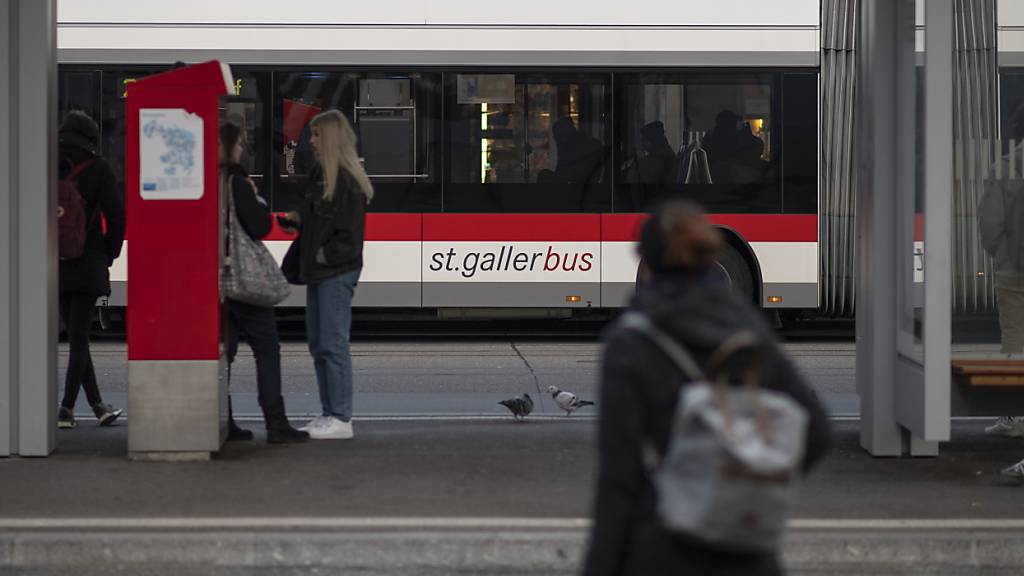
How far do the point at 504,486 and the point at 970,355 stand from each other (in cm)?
278

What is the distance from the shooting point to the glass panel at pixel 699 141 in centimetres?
1591

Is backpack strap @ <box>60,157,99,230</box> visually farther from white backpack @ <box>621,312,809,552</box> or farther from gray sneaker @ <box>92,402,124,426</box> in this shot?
white backpack @ <box>621,312,809,552</box>

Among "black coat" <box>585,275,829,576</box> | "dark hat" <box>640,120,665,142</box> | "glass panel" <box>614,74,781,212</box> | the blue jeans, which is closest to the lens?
"black coat" <box>585,275,829,576</box>

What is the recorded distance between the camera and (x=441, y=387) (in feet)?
39.3

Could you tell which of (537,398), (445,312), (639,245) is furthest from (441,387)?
(639,245)

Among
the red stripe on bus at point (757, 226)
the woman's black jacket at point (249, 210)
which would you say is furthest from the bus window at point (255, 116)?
the woman's black jacket at point (249, 210)

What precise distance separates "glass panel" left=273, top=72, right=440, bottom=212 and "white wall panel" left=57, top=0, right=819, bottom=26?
1.97 ft

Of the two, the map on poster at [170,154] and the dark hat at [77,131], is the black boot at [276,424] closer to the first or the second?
the map on poster at [170,154]

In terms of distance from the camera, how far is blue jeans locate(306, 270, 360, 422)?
8422mm

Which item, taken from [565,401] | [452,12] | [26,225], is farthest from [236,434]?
[452,12]

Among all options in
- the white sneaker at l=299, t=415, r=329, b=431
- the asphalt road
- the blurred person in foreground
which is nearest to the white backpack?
the blurred person in foreground

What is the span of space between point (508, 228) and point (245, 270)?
7.71 metres

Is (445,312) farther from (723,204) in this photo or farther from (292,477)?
(292,477)

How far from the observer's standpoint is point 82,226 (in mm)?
8617
